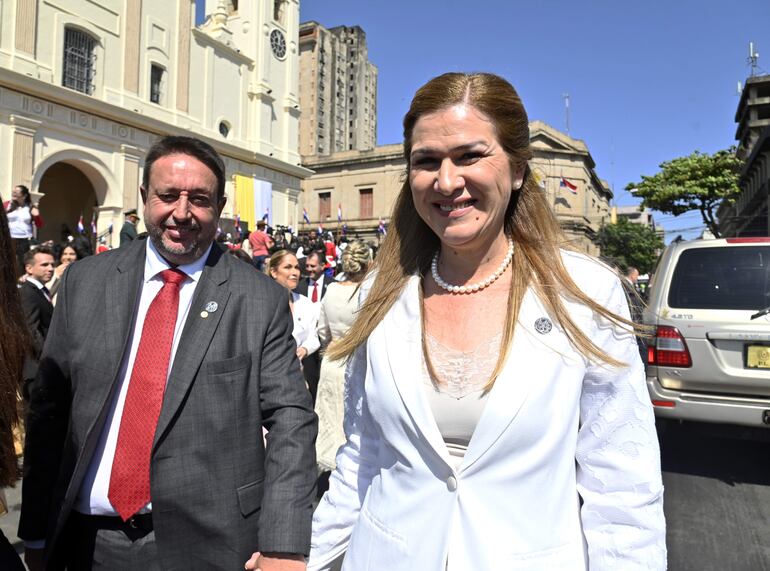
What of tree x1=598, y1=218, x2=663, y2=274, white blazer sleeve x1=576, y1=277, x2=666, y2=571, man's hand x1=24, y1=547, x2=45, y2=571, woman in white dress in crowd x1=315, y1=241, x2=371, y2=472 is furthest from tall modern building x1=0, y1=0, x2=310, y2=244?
tree x1=598, y1=218, x2=663, y2=274

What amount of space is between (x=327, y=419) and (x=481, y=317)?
3.34 meters

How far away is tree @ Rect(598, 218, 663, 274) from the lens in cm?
4728

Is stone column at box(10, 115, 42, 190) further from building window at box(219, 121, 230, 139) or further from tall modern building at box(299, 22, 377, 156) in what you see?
tall modern building at box(299, 22, 377, 156)

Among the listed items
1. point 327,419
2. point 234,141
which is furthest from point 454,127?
point 234,141

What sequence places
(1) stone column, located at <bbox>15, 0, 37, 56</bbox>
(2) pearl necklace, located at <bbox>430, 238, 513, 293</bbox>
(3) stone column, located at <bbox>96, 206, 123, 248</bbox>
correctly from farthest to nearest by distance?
(3) stone column, located at <bbox>96, 206, 123, 248</bbox> < (1) stone column, located at <bbox>15, 0, 37, 56</bbox> < (2) pearl necklace, located at <bbox>430, 238, 513, 293</bbox>

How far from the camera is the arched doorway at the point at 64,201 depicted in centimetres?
2617

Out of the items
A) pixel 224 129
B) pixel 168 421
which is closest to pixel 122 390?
pixel 168 421

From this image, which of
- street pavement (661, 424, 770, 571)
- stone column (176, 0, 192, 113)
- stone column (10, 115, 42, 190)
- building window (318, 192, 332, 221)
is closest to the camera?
street pavement (661, 424, 770, 571)

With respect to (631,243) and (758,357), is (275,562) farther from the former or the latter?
(631,243)

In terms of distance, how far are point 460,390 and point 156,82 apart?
29.2 metres

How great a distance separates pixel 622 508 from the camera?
1.39 meters

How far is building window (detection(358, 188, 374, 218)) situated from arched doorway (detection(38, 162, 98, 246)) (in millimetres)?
26479

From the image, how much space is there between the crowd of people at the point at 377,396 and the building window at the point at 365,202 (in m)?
48.2

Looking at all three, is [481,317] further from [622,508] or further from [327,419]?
[327,419]
